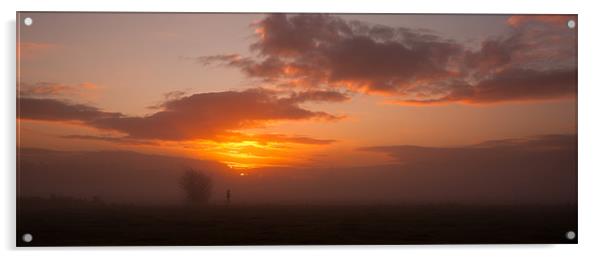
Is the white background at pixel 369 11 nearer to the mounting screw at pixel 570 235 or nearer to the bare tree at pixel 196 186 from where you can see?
the mounting screw at pixel 570 235

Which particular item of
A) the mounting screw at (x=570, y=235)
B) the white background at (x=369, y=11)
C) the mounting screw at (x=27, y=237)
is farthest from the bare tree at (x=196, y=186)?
the mounting screw at (x=570, y=235)

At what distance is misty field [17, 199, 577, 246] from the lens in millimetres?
2578

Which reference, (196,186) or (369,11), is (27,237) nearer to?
(196,186)

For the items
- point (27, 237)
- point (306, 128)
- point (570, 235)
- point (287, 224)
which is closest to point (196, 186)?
point (287, 224)

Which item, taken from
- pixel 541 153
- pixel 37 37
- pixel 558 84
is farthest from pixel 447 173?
pixel 37 37

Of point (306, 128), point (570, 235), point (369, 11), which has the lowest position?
point (570, 235)

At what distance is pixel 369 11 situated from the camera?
266 centimetres

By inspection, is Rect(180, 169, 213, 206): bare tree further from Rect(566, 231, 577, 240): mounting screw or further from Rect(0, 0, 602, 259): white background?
Rect(566, 231, 577, 240): mounting screw

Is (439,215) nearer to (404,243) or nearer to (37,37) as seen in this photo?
(404,243)

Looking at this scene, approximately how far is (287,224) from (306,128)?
1.28 feet

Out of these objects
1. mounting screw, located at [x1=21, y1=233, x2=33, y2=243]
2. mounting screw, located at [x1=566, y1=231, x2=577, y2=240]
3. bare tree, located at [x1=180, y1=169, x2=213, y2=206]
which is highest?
bare tree, located at [x1=180, y1=169, x2=213, y2=206]

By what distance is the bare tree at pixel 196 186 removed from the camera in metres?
2.61

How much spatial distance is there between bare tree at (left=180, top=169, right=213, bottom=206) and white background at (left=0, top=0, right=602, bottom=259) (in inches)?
7.7

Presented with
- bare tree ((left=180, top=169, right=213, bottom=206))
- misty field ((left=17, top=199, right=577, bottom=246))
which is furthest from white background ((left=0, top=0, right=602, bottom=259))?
bare tree ((left=180, top=169, right=213, bottom=206))
